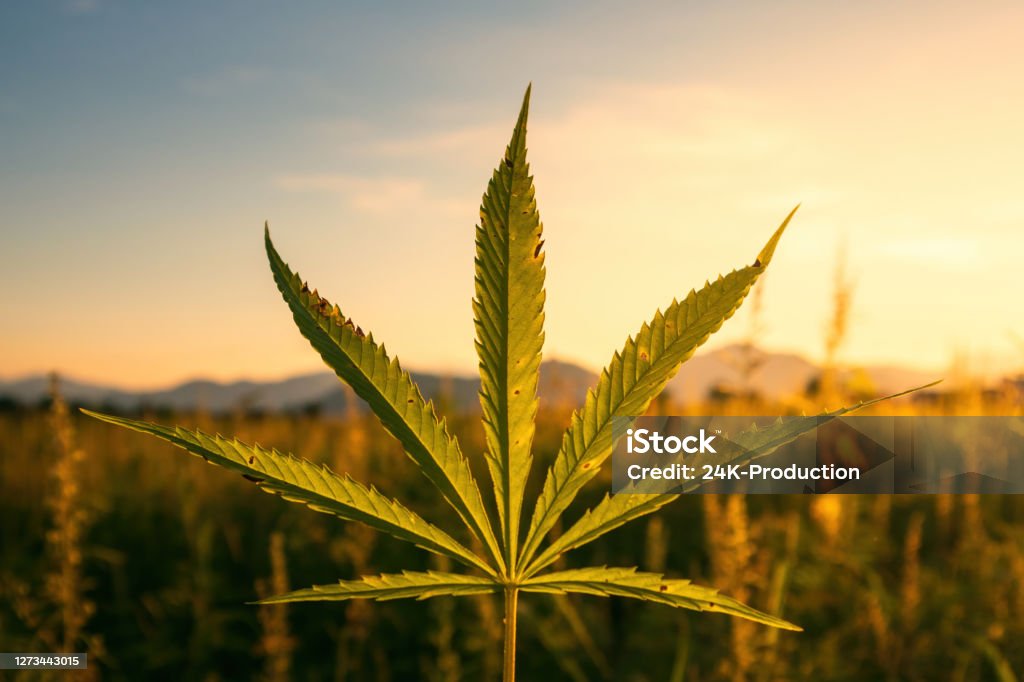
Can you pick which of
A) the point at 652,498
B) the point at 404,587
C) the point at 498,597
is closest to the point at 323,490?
the point at 404,587

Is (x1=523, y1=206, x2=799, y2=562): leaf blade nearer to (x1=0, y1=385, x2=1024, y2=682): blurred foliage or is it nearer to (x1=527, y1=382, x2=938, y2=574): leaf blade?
(x1=527, y1=382, x2=938, y2=574): leaf blade

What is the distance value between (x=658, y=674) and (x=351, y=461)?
2.33 m

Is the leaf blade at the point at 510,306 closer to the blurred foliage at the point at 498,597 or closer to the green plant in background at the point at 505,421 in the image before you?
the green plant in background at the point at 505,421

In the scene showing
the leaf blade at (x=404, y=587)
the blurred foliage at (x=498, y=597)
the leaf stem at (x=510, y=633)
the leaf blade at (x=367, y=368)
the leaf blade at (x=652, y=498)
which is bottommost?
the blurred foliage at (x=498, y=597)

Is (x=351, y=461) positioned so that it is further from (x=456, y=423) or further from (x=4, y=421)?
(x=4, y=421)

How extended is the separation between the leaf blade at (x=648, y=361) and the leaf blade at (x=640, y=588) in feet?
0.12

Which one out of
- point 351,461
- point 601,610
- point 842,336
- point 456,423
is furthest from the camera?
point 456,423

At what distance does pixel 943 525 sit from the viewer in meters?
4.70

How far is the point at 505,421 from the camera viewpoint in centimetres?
51

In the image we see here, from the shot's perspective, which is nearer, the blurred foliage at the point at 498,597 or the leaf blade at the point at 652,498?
the leaf blade at the point at 652,498

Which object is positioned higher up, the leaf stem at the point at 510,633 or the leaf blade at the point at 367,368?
the leaf blade at the point at 367,368

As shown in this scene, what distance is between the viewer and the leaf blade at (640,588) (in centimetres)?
48

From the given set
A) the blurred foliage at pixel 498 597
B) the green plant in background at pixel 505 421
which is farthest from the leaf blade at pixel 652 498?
the blurred foliage at pixel 498 597

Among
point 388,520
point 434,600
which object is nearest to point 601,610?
point 434,600
